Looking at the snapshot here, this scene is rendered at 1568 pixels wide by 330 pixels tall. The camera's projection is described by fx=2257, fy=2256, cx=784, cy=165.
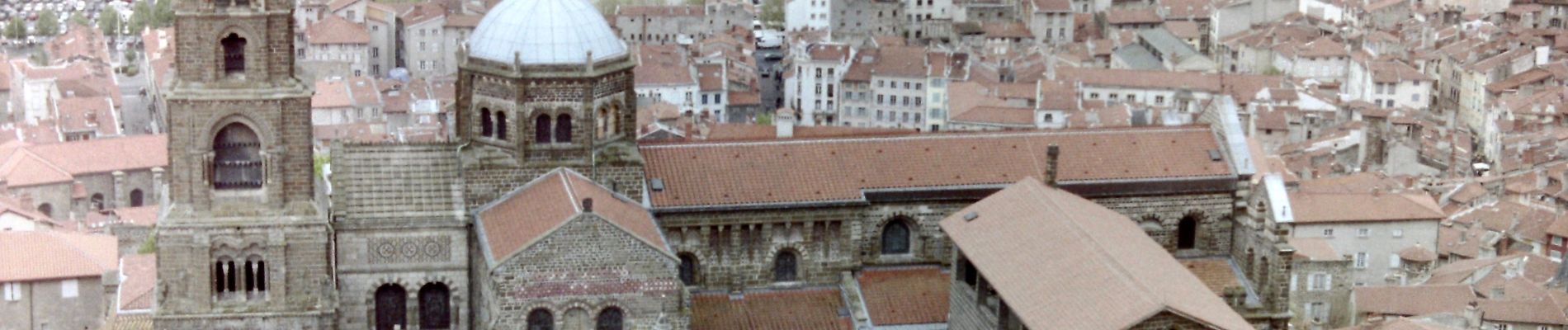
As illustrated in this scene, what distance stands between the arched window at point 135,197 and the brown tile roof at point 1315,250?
217 feet

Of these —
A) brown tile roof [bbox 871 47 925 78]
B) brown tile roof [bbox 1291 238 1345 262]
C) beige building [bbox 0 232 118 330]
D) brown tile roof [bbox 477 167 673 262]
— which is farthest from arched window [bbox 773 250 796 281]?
brown tile roof [bbox 871 47 925 78]

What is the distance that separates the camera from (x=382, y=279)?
64.7 meters

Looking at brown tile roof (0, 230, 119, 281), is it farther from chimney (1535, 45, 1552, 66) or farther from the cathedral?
chimney (1535, 45, 1552, 66)

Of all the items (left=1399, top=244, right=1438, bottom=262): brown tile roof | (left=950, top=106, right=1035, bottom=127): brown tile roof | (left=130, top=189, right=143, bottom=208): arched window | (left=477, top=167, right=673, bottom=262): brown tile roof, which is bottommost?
(left=1399, top=244, right=1438, bottom=262): brown tile roof

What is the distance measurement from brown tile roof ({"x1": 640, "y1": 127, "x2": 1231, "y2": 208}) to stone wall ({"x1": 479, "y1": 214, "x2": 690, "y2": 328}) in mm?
6090

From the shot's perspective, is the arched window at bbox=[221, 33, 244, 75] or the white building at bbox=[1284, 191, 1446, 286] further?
the white building at bbox=[1284, 191, 1446, 286]

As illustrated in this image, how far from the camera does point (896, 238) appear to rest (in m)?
69.8

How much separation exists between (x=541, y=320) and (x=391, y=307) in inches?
255

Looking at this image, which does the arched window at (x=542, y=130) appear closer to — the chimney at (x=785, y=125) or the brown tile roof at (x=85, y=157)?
the chimney at (x=785, y=125)

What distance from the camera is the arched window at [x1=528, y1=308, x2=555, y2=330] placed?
199 feet

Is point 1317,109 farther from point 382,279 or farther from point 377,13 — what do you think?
point 382,279

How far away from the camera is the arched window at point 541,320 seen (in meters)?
60.7

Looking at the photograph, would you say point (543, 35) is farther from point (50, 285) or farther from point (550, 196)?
point (50, 285)

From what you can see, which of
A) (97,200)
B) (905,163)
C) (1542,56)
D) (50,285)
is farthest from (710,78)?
(905,163)
